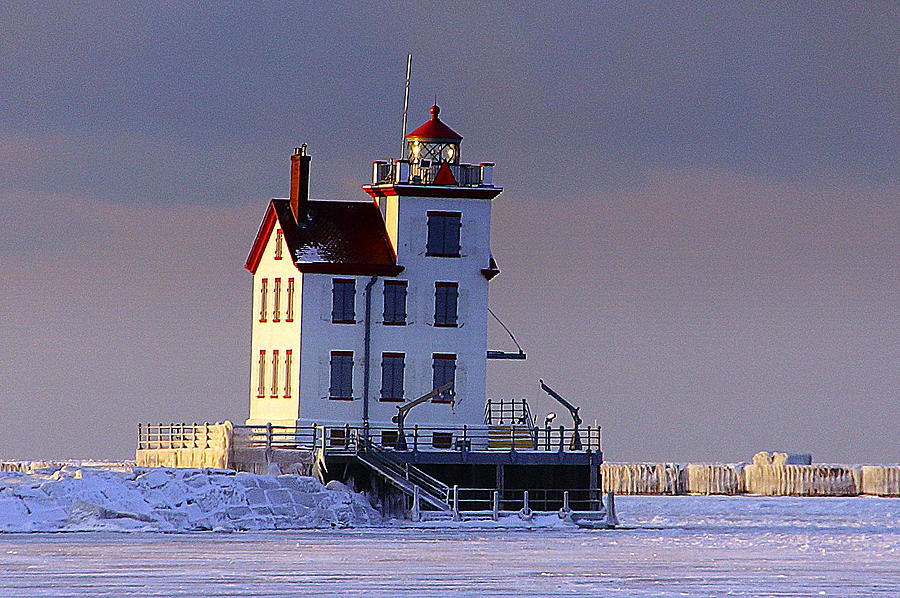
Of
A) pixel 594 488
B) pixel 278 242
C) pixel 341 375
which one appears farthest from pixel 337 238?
pixel 594 488

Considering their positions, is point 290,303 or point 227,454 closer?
point 227,454

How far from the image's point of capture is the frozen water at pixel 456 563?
109 feet

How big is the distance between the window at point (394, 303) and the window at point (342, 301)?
3.34 ft

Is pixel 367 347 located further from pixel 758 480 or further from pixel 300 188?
pixel 758 480

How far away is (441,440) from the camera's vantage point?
203 ft

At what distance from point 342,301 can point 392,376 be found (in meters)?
2.67

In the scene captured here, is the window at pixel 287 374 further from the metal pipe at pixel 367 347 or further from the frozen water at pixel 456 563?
the frozen water at pixel 456 563

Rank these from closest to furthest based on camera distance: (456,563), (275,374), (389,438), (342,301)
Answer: (456,563)
(389,438)
(342,301)
(275,374)

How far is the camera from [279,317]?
63.5 meters

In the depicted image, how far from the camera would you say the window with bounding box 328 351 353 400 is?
6159 centimetres

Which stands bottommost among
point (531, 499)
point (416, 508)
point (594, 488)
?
point (416, 508)

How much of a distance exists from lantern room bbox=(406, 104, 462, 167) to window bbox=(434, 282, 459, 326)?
3729 millimetres

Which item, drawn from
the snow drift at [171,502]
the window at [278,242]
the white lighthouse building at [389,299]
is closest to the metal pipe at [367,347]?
the white lighthouse building at [389,299]

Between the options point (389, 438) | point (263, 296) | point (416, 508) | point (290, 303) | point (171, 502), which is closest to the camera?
point (171, 502)
